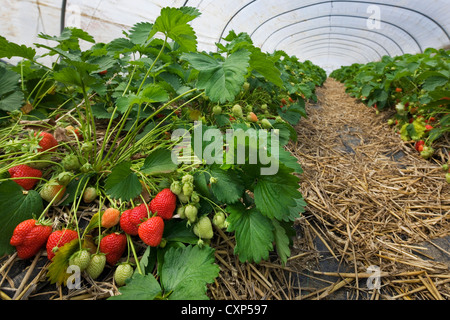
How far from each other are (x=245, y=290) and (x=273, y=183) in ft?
1.06

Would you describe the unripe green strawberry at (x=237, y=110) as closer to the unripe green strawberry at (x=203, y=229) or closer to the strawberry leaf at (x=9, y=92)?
the unripe green strawberry at (x=203, y=229)

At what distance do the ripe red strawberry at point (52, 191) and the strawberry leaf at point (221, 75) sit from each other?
1.81ft

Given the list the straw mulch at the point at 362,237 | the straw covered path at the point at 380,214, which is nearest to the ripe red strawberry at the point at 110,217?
the straw mulch at the point at 362,237

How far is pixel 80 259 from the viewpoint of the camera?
56 centimetres

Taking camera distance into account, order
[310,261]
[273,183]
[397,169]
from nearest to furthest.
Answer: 1. [273,183]
2. [310,261]
3. [397,169]

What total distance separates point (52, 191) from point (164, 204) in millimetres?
359

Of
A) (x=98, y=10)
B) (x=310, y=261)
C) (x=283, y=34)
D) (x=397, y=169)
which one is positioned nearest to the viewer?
(x=310, y=261)

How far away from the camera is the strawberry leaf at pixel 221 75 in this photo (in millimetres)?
729

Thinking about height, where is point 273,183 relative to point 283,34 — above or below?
below

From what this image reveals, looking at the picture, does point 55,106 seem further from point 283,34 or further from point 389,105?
point 283,34

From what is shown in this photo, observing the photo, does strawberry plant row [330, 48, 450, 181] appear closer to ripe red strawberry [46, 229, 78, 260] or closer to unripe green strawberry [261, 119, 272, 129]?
unripe green strawberry [261, 119, 272, 129]

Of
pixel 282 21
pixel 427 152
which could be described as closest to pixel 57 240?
pixel 427 152

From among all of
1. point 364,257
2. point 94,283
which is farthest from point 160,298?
point 364,257

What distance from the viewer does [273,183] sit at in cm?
63
